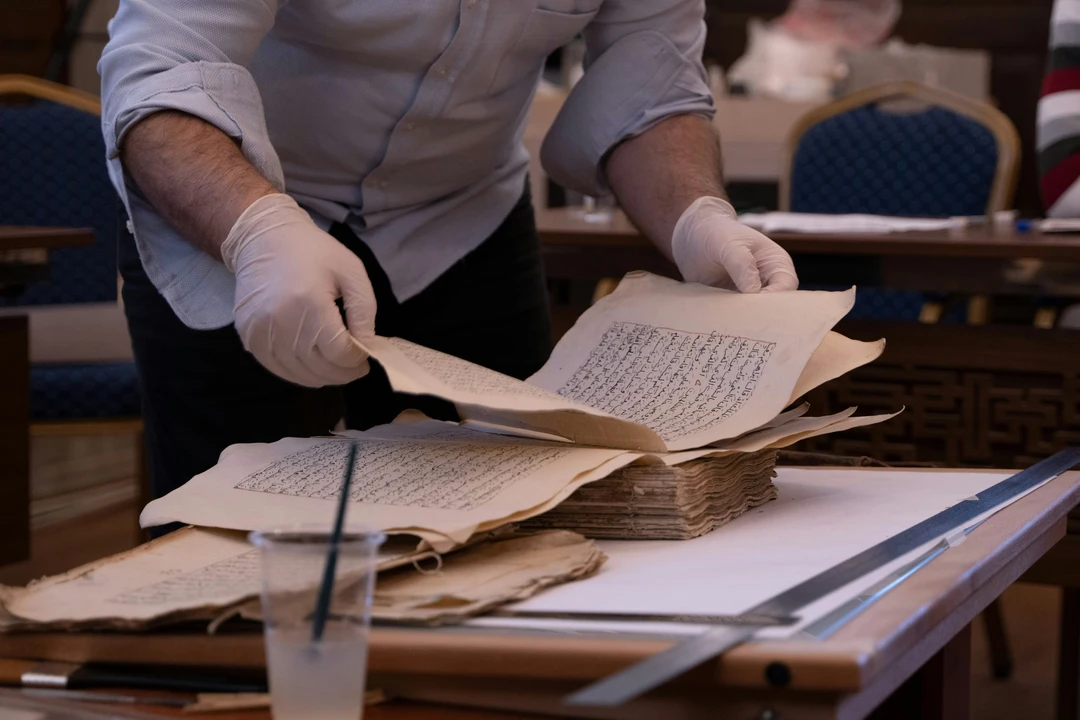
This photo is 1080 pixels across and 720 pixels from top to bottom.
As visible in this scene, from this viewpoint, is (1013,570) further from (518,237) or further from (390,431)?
(518,237)

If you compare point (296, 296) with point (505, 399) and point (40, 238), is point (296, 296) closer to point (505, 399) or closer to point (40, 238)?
point (505, 399)

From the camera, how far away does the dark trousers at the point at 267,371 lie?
117 cm

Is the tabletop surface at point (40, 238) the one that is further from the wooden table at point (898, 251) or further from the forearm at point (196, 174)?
the forearm at point (196, 174)

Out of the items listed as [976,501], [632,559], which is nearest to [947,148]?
[976,501]

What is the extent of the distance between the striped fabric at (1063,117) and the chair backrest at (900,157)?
2.03ft

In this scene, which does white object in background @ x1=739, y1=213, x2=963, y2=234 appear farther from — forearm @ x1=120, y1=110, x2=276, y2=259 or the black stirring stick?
the black stirring stick

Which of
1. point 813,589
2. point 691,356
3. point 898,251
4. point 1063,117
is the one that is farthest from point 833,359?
point 1063,117

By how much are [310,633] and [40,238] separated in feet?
5.80

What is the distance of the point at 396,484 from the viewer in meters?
0.77

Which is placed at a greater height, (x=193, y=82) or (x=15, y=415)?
(x=193, y=82)

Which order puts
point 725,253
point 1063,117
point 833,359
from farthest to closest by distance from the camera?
point 1063,117 < point 725,253 < point 833,359

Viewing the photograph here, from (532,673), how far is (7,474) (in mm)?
1759

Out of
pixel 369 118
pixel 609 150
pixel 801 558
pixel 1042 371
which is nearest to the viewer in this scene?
pixel 801 558

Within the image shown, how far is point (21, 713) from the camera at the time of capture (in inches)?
22.7
